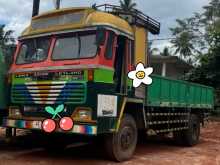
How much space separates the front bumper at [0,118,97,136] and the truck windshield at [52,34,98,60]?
1.45 meters

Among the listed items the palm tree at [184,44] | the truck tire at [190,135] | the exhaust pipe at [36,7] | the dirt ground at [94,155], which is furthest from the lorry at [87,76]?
the palm tree at [184,44]

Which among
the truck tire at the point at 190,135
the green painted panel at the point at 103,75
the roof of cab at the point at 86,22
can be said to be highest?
the roof of cab at the point at 86,22

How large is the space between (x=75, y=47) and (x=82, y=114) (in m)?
1.51

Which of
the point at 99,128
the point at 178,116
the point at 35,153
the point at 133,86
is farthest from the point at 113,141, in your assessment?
the point at 178,116

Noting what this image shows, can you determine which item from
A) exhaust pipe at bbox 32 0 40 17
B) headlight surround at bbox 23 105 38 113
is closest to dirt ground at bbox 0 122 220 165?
headlight surround at bbox 23 105 38 113

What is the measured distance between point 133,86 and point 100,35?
171 centimetres

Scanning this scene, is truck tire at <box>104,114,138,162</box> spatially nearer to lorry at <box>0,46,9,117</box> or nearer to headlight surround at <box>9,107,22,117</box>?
headlight surround at <box>9,107,22,117</box>

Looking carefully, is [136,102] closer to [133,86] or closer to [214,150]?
[133,86]

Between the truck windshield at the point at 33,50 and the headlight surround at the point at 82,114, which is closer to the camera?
the headlight surround at the point at 82,114

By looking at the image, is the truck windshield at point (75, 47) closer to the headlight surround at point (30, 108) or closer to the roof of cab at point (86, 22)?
the roof of cab at point (86, 22)

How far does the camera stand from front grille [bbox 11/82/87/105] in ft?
31.4

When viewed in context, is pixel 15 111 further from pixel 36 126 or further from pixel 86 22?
pixel 86 22

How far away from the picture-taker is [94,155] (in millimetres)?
11250

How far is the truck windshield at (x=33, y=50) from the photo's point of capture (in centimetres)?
1062
